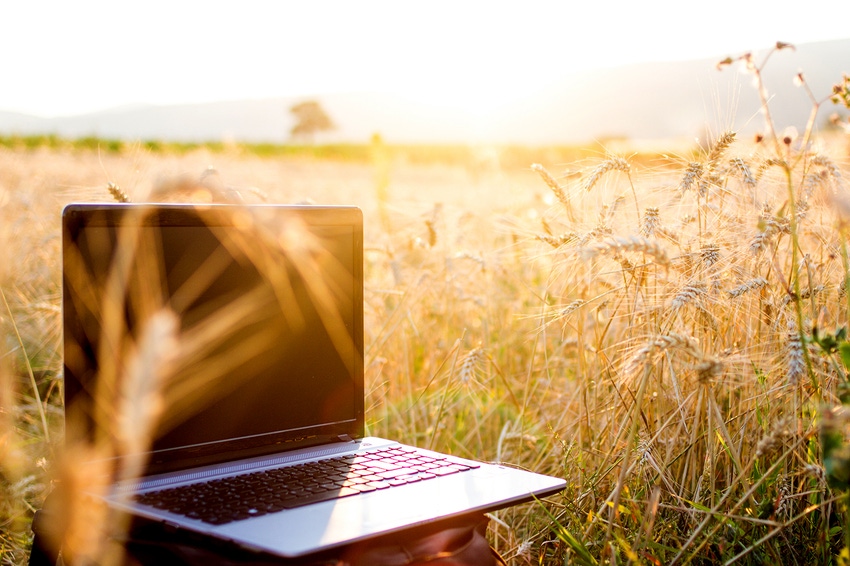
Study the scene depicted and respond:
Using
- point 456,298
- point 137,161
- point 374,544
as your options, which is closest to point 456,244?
point 456,298

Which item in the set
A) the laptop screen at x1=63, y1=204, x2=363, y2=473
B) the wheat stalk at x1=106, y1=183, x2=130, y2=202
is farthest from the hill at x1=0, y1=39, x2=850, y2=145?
the laptop screen at x1=63, y1=204, x2=363, y2=473

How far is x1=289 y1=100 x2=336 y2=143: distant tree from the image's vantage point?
217 ft

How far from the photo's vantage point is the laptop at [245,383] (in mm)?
1219

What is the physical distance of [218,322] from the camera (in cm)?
148

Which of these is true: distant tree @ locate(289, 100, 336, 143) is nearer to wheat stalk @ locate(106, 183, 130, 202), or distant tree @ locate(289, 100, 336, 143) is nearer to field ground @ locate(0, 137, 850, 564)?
field ground @ locate(0, 137, 850, 564)

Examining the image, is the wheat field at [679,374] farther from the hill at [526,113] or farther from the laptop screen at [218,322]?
the hill at [526,113]

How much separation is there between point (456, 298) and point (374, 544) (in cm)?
182

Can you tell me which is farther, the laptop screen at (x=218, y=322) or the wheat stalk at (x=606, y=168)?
the wheat stalk at (x=606, y=168)

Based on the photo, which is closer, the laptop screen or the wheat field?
the laptop screen

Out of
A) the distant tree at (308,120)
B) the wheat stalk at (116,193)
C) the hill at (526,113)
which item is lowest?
the wheat stalk at (116,193)

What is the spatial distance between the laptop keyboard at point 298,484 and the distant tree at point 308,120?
6662 centimetres

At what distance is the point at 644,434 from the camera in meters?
1.82

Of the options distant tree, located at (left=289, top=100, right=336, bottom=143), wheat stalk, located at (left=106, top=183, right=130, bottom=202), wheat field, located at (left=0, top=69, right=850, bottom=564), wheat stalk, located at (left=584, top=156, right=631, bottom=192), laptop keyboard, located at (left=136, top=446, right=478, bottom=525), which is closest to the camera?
laptop keyboard, located at (left=136, top=446, right=478, bottom=525)

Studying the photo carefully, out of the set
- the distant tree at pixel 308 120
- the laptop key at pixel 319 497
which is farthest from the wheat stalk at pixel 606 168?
the distant tree at pixel 308 120
